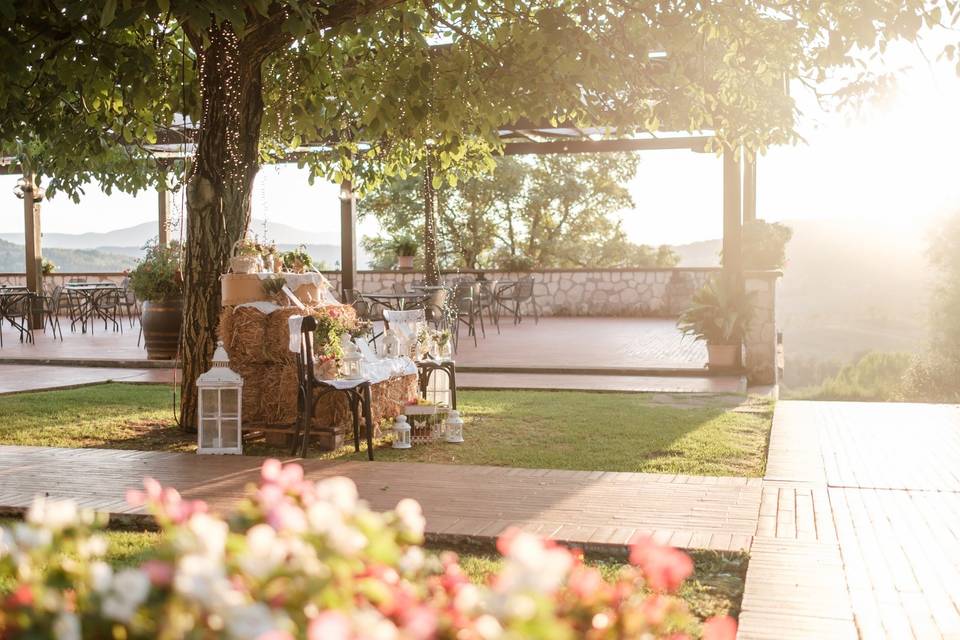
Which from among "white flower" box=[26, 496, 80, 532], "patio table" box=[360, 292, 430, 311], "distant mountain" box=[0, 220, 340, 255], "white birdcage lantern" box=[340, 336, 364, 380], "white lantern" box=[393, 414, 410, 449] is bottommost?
"white lantern" box=[393, 414, 410, 449]

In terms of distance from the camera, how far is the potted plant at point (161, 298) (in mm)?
10531

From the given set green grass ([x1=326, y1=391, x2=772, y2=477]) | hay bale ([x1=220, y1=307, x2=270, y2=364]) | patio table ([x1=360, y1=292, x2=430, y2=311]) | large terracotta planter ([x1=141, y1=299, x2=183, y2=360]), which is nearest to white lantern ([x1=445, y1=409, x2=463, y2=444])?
green grass ([x1=326, y1=391, x2=772, y2=477])

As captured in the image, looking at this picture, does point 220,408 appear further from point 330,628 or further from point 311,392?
point 330,628

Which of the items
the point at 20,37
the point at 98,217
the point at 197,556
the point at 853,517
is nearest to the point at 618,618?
the point at 197,556

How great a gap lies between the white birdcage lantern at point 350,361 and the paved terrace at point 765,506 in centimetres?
66

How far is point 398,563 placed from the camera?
126 centimetres

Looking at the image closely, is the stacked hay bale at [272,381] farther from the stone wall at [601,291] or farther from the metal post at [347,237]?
the stone wall at [601,291]

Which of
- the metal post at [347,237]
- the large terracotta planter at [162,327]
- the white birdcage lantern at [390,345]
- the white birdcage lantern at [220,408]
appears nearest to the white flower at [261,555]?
the white birdcage lantern at [220,408]

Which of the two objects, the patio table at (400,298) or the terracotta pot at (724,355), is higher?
the patio table at (400,298)

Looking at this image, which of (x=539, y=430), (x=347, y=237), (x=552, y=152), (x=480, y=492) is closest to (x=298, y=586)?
(x=480, y=492)

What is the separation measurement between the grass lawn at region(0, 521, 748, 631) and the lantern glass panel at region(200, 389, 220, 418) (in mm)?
1843

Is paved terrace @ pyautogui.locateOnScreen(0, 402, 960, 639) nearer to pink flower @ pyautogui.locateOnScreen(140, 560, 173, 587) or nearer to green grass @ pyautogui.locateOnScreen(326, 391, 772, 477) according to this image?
green grass @ pyautogui.locateOnScreen(326, 391, 772, 477)

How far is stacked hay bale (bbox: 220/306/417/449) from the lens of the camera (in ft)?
19.0

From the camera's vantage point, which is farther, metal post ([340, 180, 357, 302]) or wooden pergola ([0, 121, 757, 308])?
metal post ([340, 180, 357, 302])
